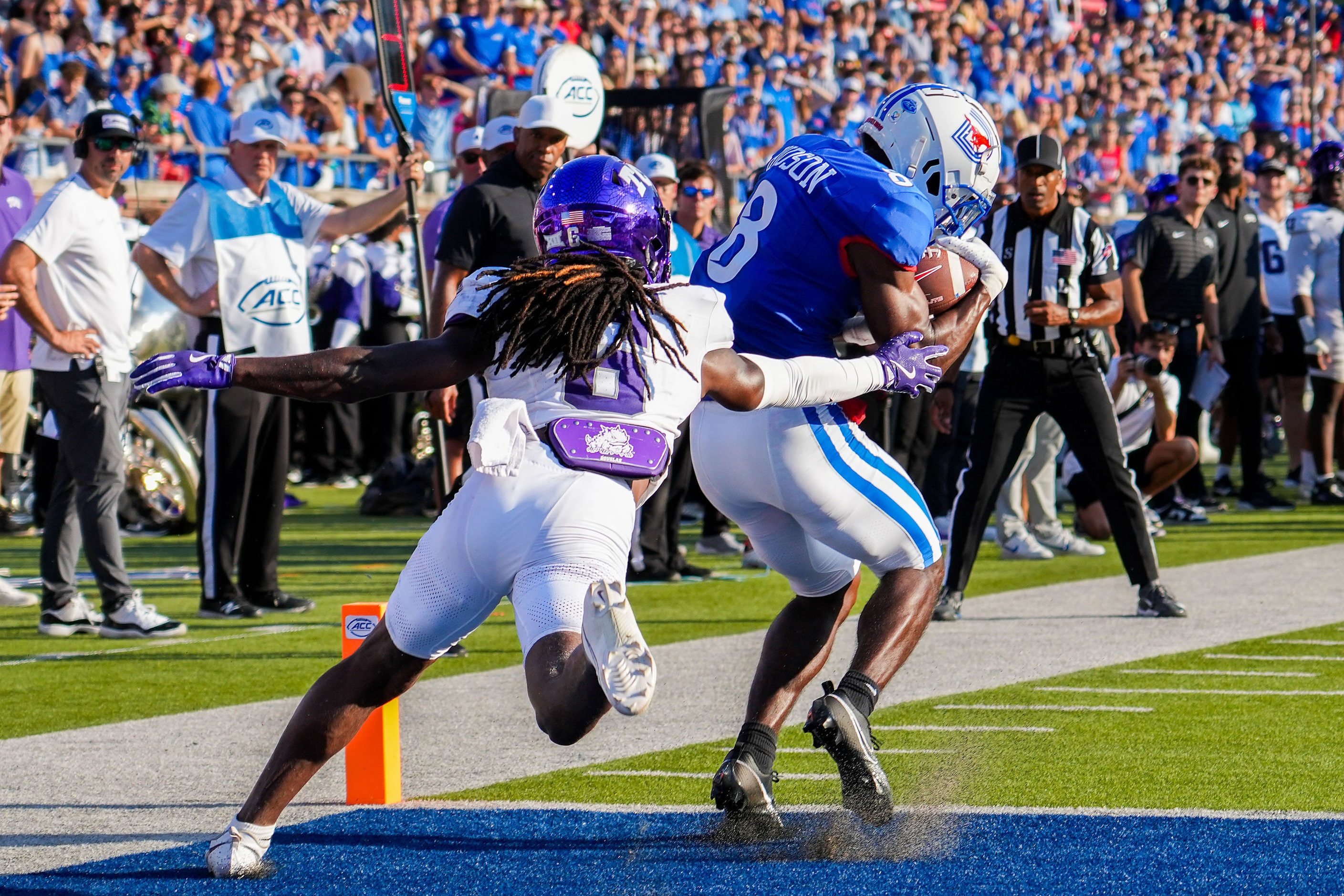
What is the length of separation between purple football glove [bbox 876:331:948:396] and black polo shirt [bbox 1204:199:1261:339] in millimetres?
8920

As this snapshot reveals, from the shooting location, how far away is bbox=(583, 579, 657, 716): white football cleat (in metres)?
3.47

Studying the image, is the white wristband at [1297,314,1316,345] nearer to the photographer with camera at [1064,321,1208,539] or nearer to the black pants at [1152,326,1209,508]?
the black pants at [1152,326,1209,508]

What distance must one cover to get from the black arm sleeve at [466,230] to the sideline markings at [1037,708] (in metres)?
2.68

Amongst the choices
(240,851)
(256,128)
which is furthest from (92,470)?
(240,851)

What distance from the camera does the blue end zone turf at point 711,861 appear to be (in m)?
4.00

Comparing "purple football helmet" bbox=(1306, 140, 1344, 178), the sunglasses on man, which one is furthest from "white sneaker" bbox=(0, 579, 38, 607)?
"purple football helmet" bbox=(1306, 140, 1344, 178)

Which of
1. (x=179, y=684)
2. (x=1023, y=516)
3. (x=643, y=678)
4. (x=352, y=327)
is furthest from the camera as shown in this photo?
(x=352, y=327)

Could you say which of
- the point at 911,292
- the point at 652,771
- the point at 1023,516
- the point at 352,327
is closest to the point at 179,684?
the point at 652,771

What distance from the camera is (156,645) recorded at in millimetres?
7805

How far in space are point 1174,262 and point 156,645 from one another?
7.40m

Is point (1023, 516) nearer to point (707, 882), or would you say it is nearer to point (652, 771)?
point (652, 771)

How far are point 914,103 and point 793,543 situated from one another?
4.37ft

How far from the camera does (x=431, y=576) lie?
12.7ft

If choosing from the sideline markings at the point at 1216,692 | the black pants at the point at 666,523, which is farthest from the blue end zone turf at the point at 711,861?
the black pants at the point at 666,523
